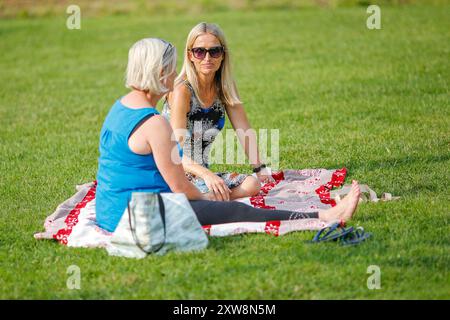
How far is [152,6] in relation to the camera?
21.8 meters

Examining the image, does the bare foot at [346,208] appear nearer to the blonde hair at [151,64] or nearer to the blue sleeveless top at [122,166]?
the blue sleeveless top at [122,166]

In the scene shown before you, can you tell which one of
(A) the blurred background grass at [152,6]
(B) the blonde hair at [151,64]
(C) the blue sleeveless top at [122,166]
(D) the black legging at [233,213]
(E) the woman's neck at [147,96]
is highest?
(A) the blurred background grass at [152,6]

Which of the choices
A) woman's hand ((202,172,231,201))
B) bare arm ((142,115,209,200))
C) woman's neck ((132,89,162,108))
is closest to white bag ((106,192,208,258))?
bare arm ((142,115,209,200))

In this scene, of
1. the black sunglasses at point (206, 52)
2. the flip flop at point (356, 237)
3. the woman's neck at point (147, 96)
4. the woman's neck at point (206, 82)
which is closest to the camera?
the flip flop at point (356, 237)

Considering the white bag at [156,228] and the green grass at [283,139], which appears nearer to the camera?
the green grass at [283,139]

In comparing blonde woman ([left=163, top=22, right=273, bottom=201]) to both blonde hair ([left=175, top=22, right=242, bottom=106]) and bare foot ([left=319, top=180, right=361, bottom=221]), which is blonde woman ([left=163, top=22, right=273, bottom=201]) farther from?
bare foot ([left=319, top=180, right=361, bottom=221])

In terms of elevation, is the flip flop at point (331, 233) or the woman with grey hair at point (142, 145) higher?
the woman with grey hair at point (142, 145)

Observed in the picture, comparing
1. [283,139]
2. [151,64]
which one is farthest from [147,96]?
[283,139]

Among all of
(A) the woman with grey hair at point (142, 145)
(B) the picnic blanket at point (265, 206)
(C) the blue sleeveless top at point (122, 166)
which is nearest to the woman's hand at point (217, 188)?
(B) the picnic blanket at point (265, 206)

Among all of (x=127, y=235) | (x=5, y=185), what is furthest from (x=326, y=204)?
(x=5, y=185)

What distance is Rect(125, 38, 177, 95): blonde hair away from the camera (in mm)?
4887

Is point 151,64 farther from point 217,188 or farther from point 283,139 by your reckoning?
point 283,139

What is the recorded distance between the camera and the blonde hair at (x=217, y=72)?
598 cm

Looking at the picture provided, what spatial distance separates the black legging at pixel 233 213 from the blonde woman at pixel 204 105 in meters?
0.59
